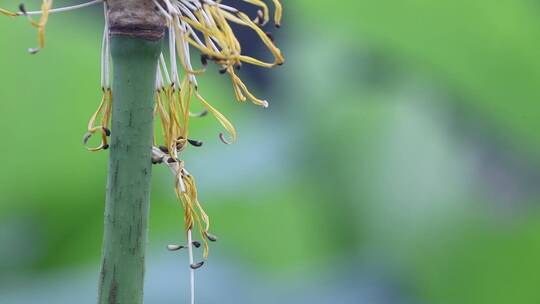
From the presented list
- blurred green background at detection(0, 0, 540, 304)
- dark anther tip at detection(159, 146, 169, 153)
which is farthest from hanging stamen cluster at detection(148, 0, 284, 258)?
blurred green background at detection(0, 0, 540, 304)

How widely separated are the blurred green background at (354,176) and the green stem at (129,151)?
758mm

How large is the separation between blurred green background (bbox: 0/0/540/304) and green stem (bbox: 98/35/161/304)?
76 centimetres

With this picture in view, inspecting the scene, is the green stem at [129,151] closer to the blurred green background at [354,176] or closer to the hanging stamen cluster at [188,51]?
the hanging stamen cluster at [188,51]

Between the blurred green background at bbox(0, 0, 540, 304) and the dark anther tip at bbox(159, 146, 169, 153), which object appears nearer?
the dark anther tip at bbox(159, 146, 169, 153)

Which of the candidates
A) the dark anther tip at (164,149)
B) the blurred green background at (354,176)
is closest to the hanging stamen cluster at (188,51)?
the dark anther tip at (164,149)

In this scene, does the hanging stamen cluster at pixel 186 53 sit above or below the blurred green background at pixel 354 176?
above

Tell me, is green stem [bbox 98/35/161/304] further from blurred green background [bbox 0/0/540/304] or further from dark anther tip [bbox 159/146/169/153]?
blurred green background [bbox 0/0/540/304]

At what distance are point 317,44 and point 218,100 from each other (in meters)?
0.17

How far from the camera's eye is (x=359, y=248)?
1155mm

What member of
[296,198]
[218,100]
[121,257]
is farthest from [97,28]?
[121,257]

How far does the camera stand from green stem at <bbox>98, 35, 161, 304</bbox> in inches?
11.9

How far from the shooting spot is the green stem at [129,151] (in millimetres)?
303

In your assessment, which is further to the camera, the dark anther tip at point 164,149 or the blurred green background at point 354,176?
the blurred green background at point 354,176

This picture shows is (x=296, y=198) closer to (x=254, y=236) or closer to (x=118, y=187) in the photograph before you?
(x=254, y=236)
